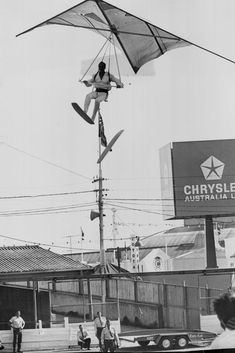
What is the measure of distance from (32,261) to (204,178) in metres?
1.09

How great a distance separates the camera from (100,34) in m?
3.80

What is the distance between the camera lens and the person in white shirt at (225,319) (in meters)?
3.72

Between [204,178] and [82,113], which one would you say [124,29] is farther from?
[204,178]

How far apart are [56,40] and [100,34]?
0.26 m

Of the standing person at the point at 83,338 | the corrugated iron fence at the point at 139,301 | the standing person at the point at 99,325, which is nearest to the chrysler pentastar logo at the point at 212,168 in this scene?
the corrugated iron fence at the point at 139,301

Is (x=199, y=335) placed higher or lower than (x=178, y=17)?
lower

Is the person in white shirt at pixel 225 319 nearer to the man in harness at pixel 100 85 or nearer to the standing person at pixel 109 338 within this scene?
the standing person at pixel 109 338

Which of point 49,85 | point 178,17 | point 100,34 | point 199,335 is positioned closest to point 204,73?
point 178,17

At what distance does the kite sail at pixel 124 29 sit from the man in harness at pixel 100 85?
14cm

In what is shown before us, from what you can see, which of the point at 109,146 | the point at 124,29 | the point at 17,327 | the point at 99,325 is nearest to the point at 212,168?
the point at 109,146

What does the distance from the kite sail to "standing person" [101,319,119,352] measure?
4.77 feet

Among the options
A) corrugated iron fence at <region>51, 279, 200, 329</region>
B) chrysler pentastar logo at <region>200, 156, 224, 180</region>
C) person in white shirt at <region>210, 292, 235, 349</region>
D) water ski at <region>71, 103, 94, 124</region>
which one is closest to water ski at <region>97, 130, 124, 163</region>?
water ski at <region>71, 103, 94, 124</region>

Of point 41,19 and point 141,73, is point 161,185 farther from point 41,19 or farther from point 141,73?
point 41,19

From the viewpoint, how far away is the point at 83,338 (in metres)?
3.69
